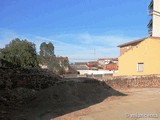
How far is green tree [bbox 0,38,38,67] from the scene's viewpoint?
49812 mm

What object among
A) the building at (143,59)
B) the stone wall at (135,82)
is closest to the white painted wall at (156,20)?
the building at (143,59)

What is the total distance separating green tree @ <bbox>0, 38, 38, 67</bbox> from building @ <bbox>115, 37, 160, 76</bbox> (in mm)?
15429

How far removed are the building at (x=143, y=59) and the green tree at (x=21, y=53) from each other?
15429mm

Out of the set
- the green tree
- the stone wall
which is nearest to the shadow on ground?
the stone wall

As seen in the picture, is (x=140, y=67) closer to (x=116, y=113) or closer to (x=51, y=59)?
(x=116, y=113)

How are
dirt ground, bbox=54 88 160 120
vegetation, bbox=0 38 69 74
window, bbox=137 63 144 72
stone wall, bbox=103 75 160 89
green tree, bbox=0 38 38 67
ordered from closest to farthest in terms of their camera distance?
1. dirt ground, bbox=54 88 160 120
2. stone wall, bbox=103 75 160 89
3. window, bbox=137 63 144 72
4. vegetation, bbox=0 38 69 74
5. green tree, bbox=0 38 38 67

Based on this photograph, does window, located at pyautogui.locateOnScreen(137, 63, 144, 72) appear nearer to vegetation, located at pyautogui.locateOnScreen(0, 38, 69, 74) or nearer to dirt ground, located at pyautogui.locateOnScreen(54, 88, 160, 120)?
vegetation, located at pyautogui.locateOnScreen(0, 38, 69, 74)

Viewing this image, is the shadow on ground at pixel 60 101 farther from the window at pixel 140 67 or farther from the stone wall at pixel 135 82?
the window at pixel 140 67

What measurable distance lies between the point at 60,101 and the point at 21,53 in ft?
111

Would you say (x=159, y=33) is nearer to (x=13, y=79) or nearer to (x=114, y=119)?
(x=13, y=79)

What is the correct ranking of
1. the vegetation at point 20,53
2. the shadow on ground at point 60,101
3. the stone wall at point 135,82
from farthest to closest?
the vegetation at point 20,53, the stone wall at point 135,82, the shadow on ground at point 60,101

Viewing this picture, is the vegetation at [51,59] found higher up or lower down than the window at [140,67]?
higher up

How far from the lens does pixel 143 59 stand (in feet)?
129

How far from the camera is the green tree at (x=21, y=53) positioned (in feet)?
163
